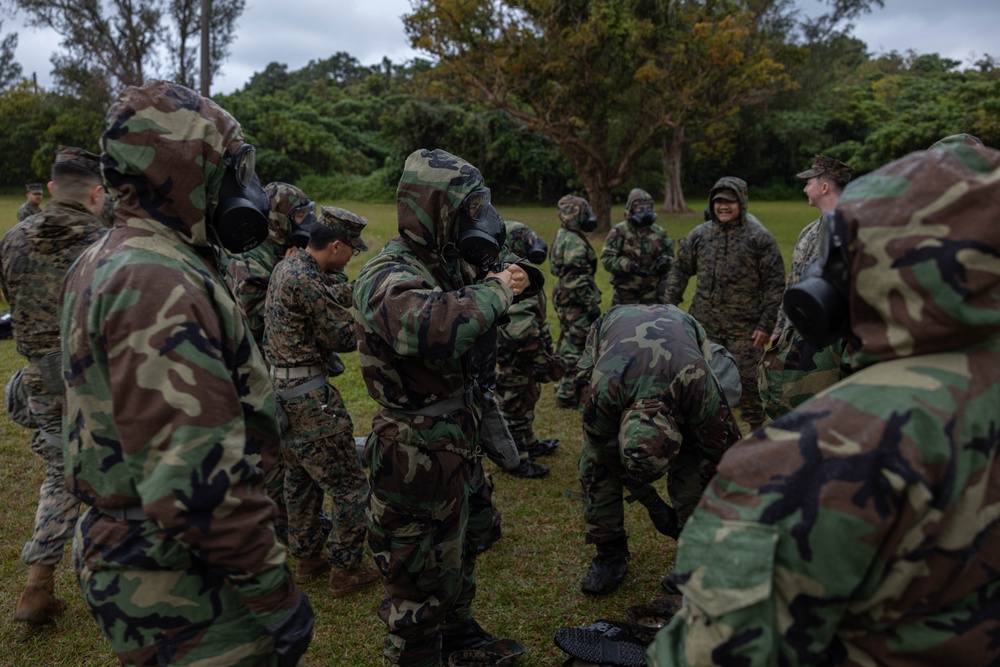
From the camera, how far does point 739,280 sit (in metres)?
6.47

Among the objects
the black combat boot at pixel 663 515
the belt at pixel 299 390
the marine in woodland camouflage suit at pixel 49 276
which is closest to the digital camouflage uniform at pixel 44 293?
the marine in woodland camouflage suit at pixel 49 276

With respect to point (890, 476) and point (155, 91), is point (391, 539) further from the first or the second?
point (890, 476)

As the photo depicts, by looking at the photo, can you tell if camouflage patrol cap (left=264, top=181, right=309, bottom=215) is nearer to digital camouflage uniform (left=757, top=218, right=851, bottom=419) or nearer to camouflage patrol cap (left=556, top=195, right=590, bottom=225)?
digital camouflage uniform (left=757, top=218, right=851, bottom=419)

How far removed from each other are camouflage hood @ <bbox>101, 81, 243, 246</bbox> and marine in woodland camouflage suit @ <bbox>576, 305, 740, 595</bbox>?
86.3 inches

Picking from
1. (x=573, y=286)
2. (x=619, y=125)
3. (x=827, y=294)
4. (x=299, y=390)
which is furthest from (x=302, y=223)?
(x=619, y=125)

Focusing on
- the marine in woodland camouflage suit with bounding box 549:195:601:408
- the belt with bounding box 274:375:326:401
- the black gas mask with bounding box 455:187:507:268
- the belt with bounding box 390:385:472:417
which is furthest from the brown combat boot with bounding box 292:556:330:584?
the marine in woodland camouflage suit with bounding box 549:195:601:408

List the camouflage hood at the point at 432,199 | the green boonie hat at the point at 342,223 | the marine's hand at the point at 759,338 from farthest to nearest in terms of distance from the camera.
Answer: the marine's hand at the point at 759,338 → the green boonie hat at the point at 342,223 → the camouflage hood at the point at 432,199

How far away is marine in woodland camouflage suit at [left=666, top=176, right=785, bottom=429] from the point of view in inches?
251

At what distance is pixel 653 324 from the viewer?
372cm

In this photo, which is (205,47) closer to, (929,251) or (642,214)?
(642,214)

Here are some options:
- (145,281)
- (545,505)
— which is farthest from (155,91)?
(545,505)

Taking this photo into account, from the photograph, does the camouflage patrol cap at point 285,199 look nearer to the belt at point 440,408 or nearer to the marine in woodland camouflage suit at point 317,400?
the marine in woodland camouflage suit at point 317,400

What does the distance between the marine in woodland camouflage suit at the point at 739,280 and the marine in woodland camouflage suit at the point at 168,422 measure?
201 inches

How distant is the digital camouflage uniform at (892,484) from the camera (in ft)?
4.23
